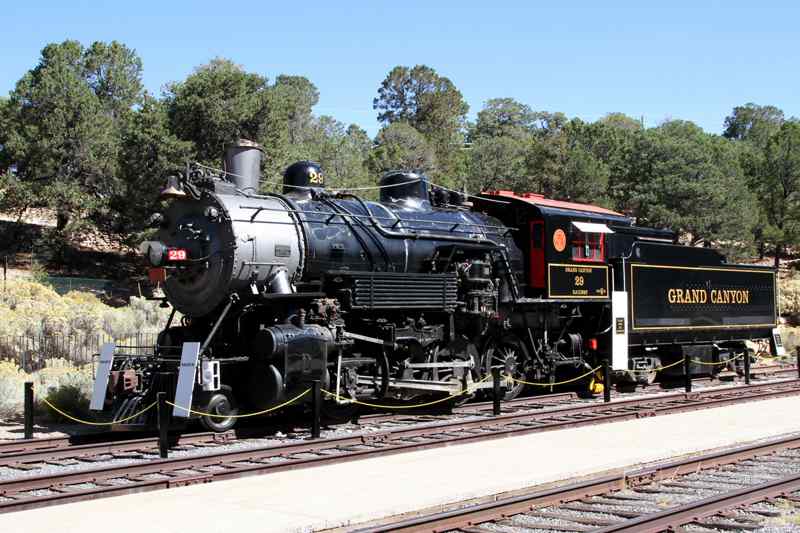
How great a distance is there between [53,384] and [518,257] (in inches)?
351

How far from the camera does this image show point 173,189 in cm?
1271

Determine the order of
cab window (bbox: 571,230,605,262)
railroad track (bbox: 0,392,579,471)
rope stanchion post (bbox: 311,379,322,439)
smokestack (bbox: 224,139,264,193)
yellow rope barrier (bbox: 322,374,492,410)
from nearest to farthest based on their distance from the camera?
railroad track (bbox: 0,392,579,471)
rope stanchion post (bbox: 311,379,322,439)
yellow rope barrier (bbox: 322,374,492,410)
smokestack (bbox: 224,139,264,193)
cab window (bbox: 571,230,605,262)

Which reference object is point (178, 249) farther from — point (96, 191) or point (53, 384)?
point (96, 191)

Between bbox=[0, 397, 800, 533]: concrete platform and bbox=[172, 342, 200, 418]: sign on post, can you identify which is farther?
bbox=[172, 342, 200, 418]: sign on post

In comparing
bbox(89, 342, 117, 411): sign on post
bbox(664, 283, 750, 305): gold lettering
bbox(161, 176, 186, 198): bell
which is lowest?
bbox(89, 342, 117, 411): sign on post

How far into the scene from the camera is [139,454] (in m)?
10.8

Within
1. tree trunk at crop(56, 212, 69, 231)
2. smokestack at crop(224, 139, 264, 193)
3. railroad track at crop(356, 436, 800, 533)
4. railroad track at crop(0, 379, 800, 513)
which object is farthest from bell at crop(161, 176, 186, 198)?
tree trunk at crop(56, 212, 69, 231)

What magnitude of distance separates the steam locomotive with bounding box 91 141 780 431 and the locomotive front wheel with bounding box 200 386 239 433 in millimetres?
25

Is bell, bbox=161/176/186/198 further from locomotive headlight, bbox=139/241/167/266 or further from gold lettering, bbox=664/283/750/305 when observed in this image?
gold lettering, bbox=664/283/750/305

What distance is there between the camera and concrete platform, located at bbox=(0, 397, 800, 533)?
7066 millimetres

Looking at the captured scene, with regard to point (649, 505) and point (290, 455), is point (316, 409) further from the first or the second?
point (649, 505)

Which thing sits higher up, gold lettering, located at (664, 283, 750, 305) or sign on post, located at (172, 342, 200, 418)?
gold lettering, located at (664, 283, 750, 305)

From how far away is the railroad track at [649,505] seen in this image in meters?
7.14

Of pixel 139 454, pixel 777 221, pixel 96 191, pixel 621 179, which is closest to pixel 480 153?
pixel 621 179
